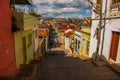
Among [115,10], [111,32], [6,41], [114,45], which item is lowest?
[114,45]

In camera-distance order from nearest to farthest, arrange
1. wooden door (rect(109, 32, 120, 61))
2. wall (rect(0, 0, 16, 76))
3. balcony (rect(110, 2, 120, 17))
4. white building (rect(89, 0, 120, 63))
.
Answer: wall (rect(0, 0, 16, 76))
balcony (rect(110, 2, 120, 17))
white building (rect(89, 0, 120, 63))
wooden door (rect(109, 32, 120, 61))

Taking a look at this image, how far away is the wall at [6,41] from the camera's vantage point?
5641mm

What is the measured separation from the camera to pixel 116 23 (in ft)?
34.2

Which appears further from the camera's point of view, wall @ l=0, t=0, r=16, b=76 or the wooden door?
the wooden door

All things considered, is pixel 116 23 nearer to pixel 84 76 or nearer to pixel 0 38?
pixel 84 76

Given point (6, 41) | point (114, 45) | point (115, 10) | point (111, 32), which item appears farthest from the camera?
point (111, 32)

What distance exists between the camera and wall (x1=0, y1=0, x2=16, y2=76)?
18.5 ft

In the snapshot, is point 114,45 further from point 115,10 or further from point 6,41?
point 6,41

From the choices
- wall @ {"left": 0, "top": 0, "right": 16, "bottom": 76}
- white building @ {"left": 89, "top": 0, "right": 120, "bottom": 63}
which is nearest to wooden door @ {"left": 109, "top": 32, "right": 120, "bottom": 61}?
white building @ {"left": 89, "top": 0, "right": 120, "bottom": 63}

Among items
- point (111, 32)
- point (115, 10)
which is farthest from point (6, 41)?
point (111, 32)

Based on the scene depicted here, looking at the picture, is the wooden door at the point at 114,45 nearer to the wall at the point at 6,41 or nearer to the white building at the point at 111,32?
the white building at the point at 111,32

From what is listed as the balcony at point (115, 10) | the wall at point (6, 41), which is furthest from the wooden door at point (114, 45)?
the wall at point (6, 41)

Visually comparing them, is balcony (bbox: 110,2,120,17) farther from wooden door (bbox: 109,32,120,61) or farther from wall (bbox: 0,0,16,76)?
wall (bbox: 0,0,16,76)

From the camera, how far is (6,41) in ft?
19.8
